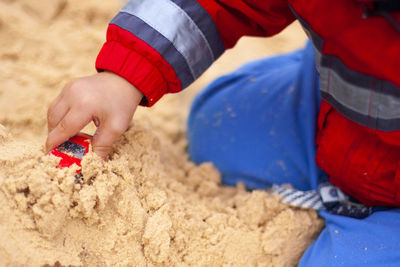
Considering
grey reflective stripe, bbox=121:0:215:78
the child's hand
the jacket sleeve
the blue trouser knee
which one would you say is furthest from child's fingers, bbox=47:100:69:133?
the blue trouser knee

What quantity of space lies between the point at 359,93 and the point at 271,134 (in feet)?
1.29

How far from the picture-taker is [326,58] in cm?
77

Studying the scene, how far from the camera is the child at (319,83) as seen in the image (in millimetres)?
693

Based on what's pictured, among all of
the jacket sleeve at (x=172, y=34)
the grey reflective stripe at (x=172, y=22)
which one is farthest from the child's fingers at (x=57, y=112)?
the grey reflective stripe at (x=172, y=22)

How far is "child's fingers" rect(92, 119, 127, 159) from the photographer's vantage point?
78cm

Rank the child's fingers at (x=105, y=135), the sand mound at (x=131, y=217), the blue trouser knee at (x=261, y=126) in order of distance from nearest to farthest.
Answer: the sand mound at (x=131, y=217) → the child's fingers at (x=105, y=135) → the blue trouser knee at (x=261, y=126)

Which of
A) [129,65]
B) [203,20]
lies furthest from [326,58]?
[129,65]

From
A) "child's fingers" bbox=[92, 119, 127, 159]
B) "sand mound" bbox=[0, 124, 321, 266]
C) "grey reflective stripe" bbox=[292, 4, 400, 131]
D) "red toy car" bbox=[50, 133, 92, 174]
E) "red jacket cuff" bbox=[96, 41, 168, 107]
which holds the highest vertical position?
"grey reflective stripe" bbox=[292, 4, 400, 131]

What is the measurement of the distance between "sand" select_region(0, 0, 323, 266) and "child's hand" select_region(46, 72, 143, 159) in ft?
0.15

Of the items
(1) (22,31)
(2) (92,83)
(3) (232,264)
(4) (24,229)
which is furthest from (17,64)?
(3) (232,264)

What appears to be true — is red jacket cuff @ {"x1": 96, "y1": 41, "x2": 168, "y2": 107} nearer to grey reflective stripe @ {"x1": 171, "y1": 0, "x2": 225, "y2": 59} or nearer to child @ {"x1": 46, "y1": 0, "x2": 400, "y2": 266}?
child @ {"x1": 46, "y1": 0, "x2": 400, "y2": 266}

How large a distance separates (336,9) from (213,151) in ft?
1.90

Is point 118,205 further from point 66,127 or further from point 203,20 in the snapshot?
point 203,20

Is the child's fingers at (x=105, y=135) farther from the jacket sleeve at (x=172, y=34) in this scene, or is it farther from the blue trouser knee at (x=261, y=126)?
the blue trouser knee at (x=261, y=126)
